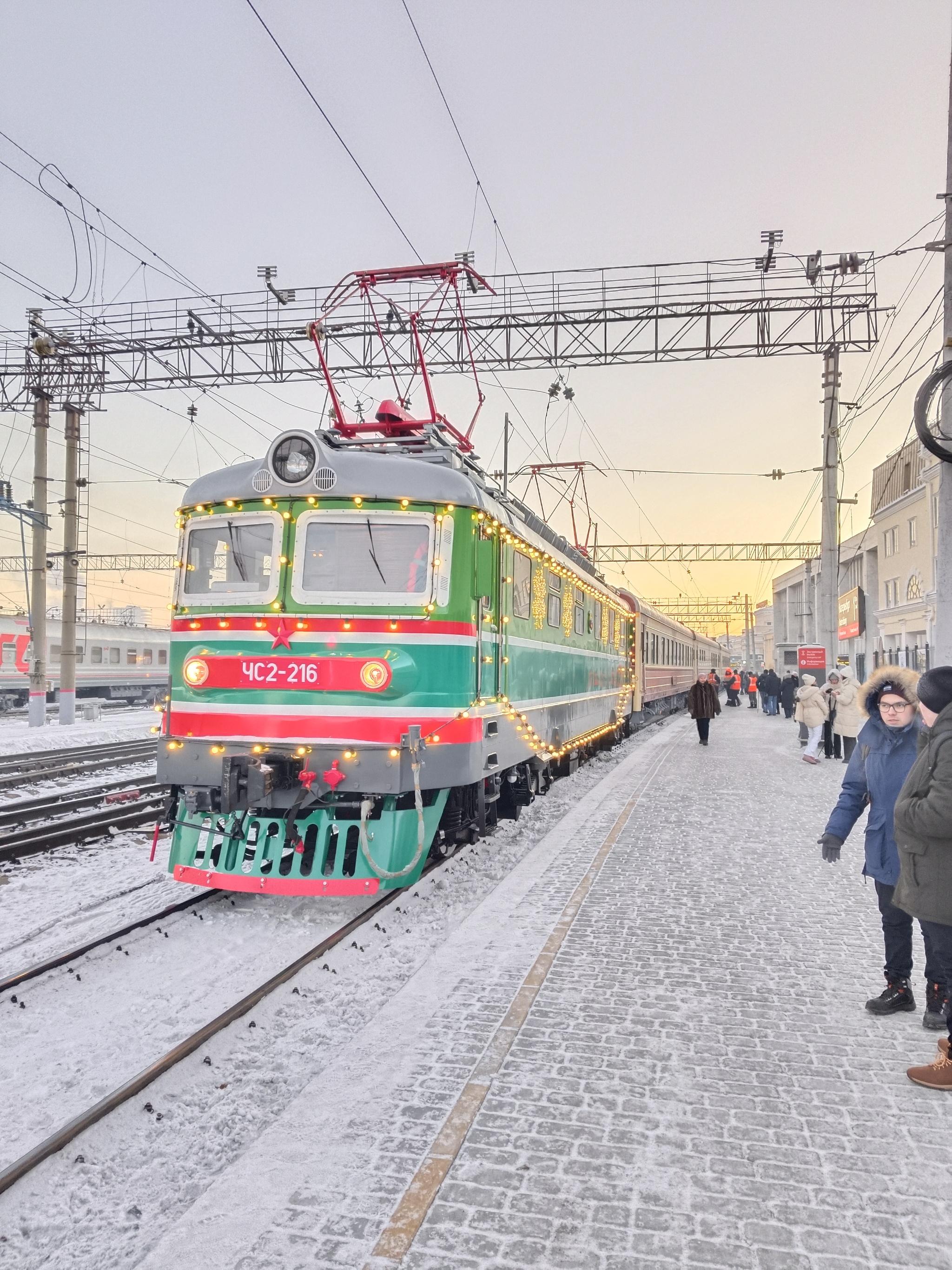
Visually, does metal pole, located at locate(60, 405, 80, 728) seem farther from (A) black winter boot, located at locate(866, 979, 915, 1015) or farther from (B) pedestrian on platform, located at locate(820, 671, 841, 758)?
(A) black winter boot, located at locate(866, 979, 915, 1015)

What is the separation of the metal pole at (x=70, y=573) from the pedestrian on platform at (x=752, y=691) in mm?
28777

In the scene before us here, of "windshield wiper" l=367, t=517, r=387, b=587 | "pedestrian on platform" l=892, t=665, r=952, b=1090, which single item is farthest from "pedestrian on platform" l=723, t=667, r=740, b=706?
"pedestrian on platform" l=892, t=665, r=952, b=1090

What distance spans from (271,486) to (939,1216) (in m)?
5.99

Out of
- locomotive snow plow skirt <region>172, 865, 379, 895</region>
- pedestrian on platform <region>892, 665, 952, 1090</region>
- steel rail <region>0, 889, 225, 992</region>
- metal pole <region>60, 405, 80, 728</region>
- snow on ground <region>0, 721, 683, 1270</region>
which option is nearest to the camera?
snow on ground <region>0, 721, 683, 1270</region>

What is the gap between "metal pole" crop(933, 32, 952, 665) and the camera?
24.1ft

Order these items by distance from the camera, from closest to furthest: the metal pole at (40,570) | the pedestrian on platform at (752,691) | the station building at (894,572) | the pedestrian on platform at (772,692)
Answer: the metal pole at (40,570), the station building at (894,572), the pedestrian on platform at (772,692), the pedestrian on platform at (752,691)

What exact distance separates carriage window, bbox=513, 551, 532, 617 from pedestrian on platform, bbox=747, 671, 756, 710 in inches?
1268

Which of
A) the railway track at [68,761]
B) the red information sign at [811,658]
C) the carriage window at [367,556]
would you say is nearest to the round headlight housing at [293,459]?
the carriage window at [367,556]

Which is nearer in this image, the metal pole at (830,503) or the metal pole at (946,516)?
the metal pole at (946,516)

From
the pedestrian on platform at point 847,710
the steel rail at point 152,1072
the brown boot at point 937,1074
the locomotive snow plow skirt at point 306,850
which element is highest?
the pedestrian on platform at point 847,710

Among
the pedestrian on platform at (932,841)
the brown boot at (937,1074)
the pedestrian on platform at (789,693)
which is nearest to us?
the pedestrian on platform at (932,841)

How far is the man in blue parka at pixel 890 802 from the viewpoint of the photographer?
433 cm

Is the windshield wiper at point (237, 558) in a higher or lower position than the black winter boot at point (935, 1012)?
higher

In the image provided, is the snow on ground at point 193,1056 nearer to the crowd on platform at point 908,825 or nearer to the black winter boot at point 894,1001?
the black winter boot at point 894,1001
